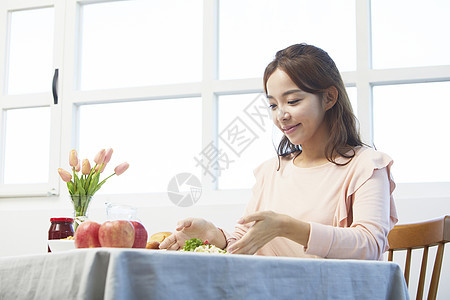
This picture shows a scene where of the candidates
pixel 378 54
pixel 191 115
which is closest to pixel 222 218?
pixel 191 115

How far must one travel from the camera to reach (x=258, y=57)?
3.04m

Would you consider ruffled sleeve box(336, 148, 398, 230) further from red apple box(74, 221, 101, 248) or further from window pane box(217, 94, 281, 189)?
window pane box(217, 94, 281, 189)

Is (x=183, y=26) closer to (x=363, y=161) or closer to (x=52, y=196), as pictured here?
(x=52, y=196)

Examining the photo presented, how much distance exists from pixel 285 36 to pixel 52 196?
1.45 metres

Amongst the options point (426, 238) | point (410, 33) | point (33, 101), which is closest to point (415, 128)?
point (410, 33)

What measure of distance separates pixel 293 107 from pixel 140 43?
1.77 meters

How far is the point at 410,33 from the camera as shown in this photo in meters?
2.78

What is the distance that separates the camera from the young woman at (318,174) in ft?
5.00

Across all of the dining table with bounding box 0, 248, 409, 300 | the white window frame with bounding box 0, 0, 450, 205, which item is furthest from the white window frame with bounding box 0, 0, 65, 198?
the dining table with bounding box 0, 248, 409, 300

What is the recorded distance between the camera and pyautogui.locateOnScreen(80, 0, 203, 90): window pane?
3.18 meters

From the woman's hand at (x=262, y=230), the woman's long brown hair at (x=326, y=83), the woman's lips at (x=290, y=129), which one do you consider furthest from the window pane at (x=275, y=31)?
the woman's hand at (x=262, y=230)

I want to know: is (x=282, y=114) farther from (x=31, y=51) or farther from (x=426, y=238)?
(x=31, y=51)

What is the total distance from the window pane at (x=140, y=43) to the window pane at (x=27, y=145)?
1.09ft

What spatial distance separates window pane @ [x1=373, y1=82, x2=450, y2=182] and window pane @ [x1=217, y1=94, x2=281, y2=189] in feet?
1.75
